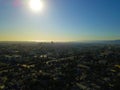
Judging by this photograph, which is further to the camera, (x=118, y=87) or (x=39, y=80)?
(x=39, y=80)

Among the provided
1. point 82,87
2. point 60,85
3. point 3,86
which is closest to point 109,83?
point 82,87

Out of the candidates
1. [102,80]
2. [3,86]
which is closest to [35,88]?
[3,86]

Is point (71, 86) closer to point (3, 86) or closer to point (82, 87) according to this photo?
point (82, 87)

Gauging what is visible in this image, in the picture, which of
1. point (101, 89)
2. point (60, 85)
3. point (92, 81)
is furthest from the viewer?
point (92, 81)

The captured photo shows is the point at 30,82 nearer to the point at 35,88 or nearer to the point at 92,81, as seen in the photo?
the point at 35,88

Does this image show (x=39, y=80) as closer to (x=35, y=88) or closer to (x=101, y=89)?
(x=35, y=88)

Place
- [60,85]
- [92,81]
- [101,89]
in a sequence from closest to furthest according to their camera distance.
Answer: [101,89] → [60,85] → [92,81]

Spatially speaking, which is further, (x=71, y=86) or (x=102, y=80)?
(x=102, y=80)
